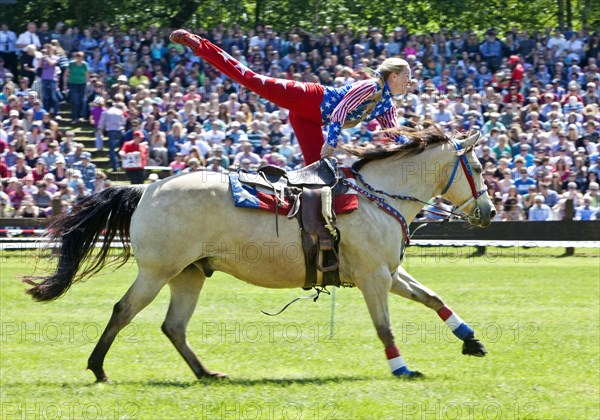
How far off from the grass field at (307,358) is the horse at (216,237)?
0.46 m

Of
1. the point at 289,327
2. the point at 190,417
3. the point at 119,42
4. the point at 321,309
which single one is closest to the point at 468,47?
the point at 119,42

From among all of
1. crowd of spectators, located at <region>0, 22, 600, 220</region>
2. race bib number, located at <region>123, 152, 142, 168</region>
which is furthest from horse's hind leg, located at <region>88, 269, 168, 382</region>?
race bib number, located at <region>123, 152, 142, 168</region>

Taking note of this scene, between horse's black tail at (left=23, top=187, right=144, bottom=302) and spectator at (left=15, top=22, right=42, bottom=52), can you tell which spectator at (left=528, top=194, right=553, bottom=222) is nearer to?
horse's black tail at (left=23, top=187, right=144, bottom=302)

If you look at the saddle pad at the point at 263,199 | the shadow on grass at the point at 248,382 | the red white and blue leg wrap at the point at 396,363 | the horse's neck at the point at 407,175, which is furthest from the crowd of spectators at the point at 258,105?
the red white and blue leg wrap at the point at 396,363

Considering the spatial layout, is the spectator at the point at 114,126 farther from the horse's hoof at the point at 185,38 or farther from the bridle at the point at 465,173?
the bridle at the point at 465,173

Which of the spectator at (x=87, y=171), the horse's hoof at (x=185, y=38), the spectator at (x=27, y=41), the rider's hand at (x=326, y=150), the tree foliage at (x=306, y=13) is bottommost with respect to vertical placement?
the spectator at (x=87, y=171)

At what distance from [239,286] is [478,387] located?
25.3 feet

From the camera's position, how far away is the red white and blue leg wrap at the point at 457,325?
8.73 meters

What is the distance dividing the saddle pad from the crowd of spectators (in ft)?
29.7

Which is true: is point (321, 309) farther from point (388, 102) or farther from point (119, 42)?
point (119, 42)

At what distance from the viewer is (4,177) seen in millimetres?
18656

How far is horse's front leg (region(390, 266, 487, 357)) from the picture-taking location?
8.71 m

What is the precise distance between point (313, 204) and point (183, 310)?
139 cm

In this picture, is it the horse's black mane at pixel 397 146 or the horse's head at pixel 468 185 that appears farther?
the horse's head at pixel 468 185
